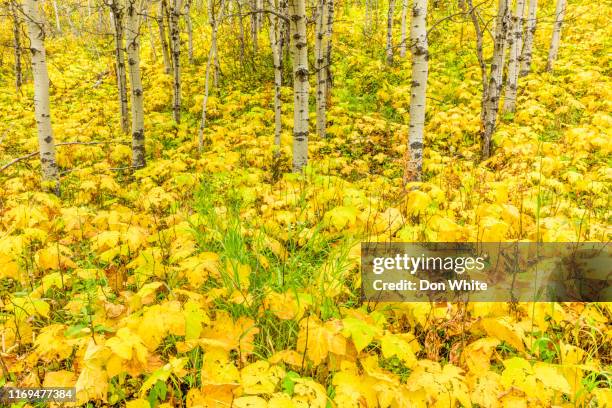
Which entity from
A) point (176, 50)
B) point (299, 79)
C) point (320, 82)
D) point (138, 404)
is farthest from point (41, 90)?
point (320, 82)

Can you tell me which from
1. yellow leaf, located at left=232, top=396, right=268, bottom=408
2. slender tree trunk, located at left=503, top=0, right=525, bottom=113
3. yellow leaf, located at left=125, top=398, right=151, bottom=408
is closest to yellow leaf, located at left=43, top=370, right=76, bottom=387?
yellow leaf, located at left=125, top=398, right=151, bottom=408

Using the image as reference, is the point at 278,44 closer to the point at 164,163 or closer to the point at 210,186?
the point at 164,163

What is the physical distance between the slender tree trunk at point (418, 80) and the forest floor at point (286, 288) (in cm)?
56

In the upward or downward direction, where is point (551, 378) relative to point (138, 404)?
upward

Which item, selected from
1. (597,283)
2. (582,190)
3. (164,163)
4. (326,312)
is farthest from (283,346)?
(164,163)

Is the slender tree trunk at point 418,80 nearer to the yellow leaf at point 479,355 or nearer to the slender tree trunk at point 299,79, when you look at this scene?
the slender tree trunk at point 299,79

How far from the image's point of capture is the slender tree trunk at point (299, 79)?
5859 millimetres

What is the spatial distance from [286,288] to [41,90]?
191 inches

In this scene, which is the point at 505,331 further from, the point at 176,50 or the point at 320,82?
the point at 176,50

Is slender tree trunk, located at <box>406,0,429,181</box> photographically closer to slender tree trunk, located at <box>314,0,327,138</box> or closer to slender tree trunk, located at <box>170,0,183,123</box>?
slender tree trunk, located at <box>314,0,327,138</box>

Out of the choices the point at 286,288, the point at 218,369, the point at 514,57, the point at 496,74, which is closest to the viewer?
the point at 218,369

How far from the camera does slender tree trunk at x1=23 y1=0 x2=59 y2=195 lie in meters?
5.28

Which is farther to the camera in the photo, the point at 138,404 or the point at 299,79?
the point at 299,79

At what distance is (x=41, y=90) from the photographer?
218 inches
